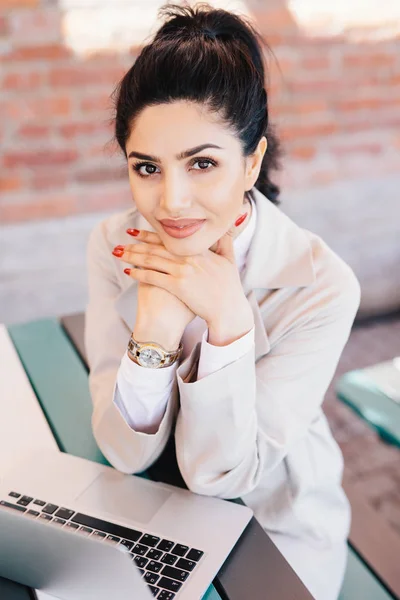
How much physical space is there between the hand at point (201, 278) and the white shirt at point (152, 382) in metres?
0.03

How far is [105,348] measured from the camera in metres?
1.10

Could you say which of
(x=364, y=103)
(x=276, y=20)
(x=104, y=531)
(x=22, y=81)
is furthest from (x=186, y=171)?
(x=364, y=103)

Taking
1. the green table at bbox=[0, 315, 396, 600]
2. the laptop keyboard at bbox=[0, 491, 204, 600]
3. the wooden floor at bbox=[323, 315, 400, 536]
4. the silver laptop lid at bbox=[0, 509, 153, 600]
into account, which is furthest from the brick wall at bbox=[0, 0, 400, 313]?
the silver laptop lid at bbox=[0, 509, 153, 600]

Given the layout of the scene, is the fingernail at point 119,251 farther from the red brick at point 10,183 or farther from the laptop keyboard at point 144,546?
the red brick at point 10,183

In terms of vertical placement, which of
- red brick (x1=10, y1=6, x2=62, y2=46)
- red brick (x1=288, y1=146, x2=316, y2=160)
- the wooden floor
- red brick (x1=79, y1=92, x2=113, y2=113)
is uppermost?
red brick (x1=10, y1=6, x2=62, y2=46)

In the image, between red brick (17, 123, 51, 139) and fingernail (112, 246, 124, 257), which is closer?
fingernail (112, 246, 124, 257)

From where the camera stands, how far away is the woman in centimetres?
88

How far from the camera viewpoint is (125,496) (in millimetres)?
908

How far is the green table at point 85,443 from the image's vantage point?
2.51 ft

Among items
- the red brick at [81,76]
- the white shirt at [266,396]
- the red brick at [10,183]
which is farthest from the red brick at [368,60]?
the white shirt at [266,396]

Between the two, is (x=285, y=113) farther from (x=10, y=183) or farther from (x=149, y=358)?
(x=149, y=358)

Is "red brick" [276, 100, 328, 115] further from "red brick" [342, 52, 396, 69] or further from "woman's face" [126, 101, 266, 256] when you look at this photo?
"woman's face" [126, 101, 266, 256]

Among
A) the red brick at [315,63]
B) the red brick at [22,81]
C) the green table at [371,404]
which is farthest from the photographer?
the red brick at [315,63]

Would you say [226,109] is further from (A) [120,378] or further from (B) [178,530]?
(B) [178,530]
